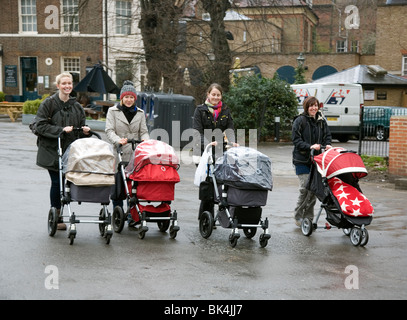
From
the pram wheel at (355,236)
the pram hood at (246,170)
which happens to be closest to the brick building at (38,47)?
the pram hood at (246,170)

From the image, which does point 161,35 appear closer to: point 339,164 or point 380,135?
point 380,135

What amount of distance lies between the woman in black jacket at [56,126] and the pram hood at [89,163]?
42 cm

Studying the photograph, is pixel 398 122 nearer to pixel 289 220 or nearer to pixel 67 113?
pixel 289 220

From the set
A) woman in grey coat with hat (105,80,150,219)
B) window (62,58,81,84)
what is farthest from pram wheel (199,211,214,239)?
window (62,58,81,84)

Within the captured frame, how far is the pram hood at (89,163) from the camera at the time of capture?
7.95 meters

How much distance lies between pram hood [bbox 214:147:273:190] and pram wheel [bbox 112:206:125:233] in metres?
1.46

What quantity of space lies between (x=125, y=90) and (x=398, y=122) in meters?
7.94

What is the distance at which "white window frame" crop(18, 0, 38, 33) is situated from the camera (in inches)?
1681

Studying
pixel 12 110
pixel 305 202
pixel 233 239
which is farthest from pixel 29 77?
pixel 233 239

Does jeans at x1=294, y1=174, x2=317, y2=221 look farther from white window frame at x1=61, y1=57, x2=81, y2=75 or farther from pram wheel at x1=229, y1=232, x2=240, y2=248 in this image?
white window frame at x1=61, y1=57, x2=81, y2=75

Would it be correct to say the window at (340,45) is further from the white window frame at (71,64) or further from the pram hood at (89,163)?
the pram hood at (89,163)

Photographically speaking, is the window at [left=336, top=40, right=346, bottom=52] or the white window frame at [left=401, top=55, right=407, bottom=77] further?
the window at [left=336, top=40, right=346, bottom=52]

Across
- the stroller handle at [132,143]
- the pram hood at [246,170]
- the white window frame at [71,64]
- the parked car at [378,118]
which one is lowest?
the parked car at [378,118]
